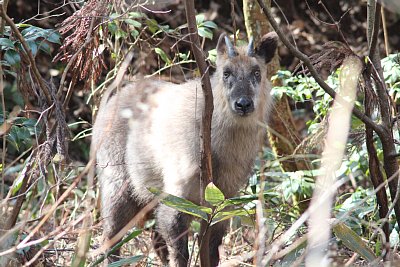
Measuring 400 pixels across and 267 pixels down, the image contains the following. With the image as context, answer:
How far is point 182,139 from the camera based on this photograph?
4895mm

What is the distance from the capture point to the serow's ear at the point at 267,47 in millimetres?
4973

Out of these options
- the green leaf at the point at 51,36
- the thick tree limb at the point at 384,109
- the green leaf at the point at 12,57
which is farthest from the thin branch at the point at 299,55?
the green leaf at the point at 12,57

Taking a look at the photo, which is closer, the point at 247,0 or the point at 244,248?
the point at 244,248

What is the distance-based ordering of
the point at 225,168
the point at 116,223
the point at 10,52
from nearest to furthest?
the point at 10,52 → the point at 225,168 → the point at 116,223

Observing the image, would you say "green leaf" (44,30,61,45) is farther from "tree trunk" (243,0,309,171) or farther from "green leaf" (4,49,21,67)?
"tree trunk" (243,0,309,171)

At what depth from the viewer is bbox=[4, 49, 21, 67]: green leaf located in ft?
12.5

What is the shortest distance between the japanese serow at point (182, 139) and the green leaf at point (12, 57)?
841 millimetres

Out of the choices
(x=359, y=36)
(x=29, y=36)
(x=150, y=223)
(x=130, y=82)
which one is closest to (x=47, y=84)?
(x=29, y=36)

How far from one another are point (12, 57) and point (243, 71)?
1.65 meters

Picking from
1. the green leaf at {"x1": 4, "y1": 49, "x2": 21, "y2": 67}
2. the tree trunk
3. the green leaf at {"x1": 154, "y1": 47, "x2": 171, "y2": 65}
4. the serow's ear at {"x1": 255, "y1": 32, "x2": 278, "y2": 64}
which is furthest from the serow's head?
the green leaf at {"x1": 4, "y1": 49, "x2": 21, "y2": 67}

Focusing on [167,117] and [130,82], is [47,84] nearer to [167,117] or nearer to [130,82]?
[167,117]

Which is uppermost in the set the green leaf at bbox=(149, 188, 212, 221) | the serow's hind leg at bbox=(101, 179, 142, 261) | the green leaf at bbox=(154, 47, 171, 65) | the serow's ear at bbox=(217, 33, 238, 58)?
the serow's ear at bbox=(217, 33, 238, 58)

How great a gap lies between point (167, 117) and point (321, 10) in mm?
4107

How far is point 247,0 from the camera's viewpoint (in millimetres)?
5801
